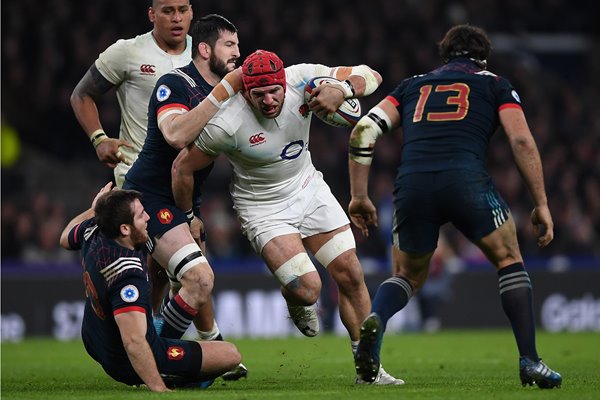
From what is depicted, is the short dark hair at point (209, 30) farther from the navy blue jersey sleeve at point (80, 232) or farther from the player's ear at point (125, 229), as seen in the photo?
the player's ear at point (125, 229)

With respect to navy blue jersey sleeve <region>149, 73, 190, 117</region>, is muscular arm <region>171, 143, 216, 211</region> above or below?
below

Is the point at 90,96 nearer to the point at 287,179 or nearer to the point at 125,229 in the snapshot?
the point at 287,179

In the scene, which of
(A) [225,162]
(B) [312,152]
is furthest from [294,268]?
(B) [312,152]

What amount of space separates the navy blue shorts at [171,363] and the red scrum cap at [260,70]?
5.88 feet

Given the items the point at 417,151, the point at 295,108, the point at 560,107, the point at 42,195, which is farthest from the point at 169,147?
the point at 560,107

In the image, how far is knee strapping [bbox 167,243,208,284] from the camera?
8.16 meters

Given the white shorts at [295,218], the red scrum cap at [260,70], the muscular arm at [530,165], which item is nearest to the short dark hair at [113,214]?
the red scrum cap at [260,70]

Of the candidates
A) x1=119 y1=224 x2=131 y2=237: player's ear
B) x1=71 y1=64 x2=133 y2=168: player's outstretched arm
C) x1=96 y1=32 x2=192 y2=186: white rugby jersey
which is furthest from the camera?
x1=71 y1=64 x2=133 y2=168: player's outstretched arm

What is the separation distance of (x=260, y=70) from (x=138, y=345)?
2020 millimetres

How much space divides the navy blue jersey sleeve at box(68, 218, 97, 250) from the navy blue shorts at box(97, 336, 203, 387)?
36.3 inches

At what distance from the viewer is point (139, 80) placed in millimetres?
9305

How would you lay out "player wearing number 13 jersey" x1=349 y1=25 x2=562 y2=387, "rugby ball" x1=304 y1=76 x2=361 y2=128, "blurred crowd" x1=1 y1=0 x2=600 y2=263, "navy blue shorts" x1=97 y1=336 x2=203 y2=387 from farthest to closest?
"blurred crowd" x1=1 y1=0 x2=600 y2=263 < "rugby ball" x1=304 y1=76 x2=361 y2=128 < "navy blue shorts" x1=97 y1=336 x2=203 y2=387 < "player wearing number 13 jersey" x1=349 y1=25 x2=562 y2=387

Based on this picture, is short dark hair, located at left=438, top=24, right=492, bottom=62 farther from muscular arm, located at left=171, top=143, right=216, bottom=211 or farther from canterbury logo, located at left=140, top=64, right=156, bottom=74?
canterbury logo, located at left=140, top=64, right=156, bottom=74

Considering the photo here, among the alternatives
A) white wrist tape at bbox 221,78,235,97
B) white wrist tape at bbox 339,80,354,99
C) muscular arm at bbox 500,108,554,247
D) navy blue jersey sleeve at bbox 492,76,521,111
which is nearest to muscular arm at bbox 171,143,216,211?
white wrist tape at bbox 221,78,235,97
